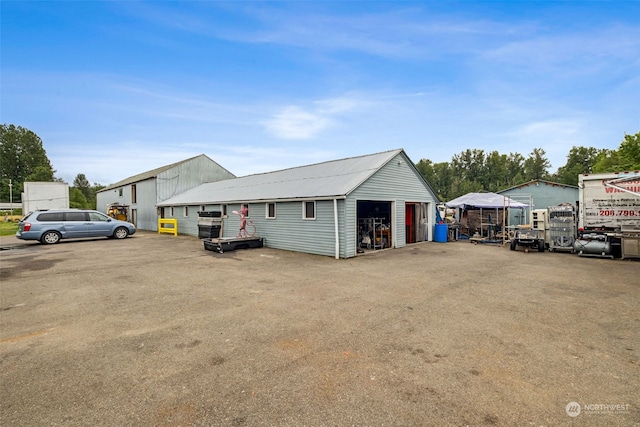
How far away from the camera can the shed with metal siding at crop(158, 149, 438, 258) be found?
440 inches

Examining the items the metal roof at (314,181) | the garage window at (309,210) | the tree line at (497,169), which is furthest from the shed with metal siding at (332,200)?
the tree line at (497,169)

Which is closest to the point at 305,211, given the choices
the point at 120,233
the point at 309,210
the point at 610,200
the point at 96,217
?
the point at 309,210

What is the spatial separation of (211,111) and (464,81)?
15.2 meters

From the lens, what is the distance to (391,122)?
61.0ft

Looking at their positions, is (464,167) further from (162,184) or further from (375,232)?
(162,184)

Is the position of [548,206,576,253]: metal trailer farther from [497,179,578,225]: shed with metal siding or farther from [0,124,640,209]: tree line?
[0,124,640,209]: tree line

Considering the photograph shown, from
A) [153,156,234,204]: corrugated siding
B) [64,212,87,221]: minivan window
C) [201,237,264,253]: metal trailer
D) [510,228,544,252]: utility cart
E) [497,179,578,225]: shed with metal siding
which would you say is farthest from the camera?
[153,156,234,204]: corrugated siding

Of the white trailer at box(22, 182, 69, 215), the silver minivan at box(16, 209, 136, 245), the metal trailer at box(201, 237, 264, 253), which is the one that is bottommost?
the metal trailer at box(201, 237, 264, 253)

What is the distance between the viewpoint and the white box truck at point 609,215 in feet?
33.8

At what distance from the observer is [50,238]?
49.9 feet

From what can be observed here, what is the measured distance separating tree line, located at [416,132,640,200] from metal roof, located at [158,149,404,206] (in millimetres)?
36332

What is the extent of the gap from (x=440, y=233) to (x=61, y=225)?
21.2 m

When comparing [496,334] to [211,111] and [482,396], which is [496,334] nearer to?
[482,396]

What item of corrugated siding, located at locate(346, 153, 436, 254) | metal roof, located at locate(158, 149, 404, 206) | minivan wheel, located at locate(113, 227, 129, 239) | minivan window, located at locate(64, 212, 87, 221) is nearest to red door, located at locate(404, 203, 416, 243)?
corrugated siding, located at locate(346, 153, 436, 254)
